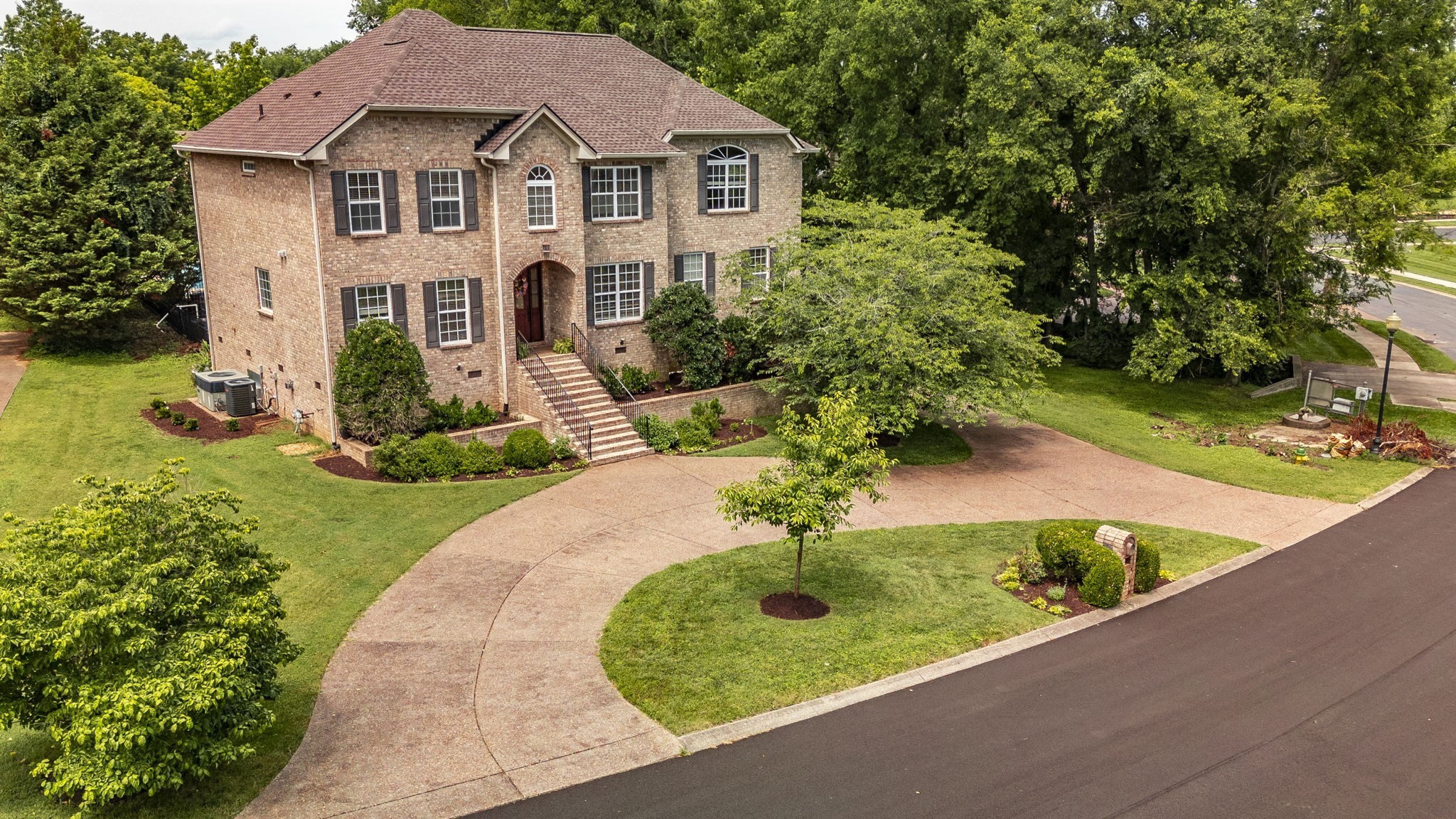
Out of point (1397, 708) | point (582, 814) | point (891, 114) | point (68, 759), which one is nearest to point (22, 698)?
point (68, 759)

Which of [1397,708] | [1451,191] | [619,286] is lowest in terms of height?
[1397,708]

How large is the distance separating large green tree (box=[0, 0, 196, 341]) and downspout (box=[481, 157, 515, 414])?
1480cm

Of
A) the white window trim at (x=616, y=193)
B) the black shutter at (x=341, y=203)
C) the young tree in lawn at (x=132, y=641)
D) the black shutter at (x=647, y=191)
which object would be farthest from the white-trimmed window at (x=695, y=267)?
the young tree in lawn at (x=132, y=641)

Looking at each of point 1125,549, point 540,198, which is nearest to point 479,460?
point 540,198

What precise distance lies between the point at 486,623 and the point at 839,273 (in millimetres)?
14063

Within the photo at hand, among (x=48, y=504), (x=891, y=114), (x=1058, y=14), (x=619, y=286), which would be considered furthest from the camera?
(x=891, y=114)

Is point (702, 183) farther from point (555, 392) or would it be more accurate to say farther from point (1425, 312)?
point (1425, 312)

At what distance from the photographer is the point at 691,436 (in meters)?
26.5

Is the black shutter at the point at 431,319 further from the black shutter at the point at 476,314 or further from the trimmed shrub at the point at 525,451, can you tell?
the trimmed shrub at the point at 525,451

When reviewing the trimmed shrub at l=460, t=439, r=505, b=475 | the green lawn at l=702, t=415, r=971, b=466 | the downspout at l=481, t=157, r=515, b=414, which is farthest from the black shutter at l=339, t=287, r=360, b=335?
the green lawn at l=702, t=415, r=971, b=466

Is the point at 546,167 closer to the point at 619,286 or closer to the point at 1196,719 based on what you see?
the point at 619,286

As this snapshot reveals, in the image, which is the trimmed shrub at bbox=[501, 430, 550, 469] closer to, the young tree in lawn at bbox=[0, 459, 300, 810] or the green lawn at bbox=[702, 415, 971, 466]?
the green lawn at bbox=[702, 415, 971, 466]

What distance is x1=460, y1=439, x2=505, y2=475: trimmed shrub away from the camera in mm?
23703

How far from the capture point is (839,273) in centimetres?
2656
